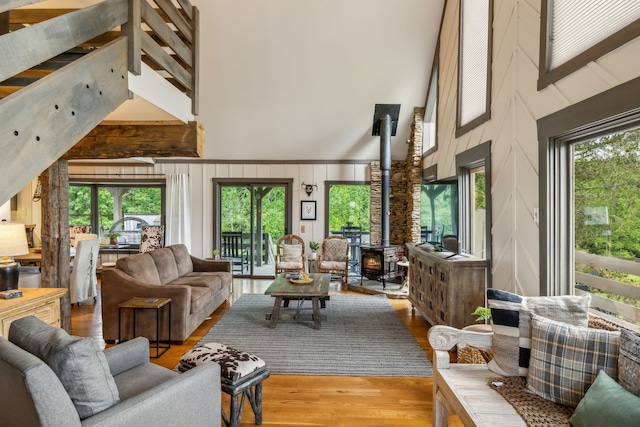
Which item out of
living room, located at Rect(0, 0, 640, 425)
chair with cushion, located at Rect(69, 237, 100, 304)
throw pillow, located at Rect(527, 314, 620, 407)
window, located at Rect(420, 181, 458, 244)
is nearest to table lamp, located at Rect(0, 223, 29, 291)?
living room, located at Rect(0, 0, 640, 425)

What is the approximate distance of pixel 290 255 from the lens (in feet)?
23.4

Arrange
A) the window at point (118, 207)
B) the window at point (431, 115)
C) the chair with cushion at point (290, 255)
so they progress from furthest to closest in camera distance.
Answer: the window at point (118, 207)
the chair with cushion at point (290, 255)
the window at point (431, 115)

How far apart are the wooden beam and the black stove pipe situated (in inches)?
153

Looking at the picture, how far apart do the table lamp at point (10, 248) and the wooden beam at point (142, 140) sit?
1.02 m

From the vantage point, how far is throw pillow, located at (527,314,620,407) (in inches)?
68.3

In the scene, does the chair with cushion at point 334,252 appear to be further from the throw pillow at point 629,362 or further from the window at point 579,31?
the throw pillow at point 629,362

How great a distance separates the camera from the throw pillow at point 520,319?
2066 mm

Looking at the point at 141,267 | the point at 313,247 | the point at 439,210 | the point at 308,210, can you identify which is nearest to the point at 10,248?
the point at 141,267

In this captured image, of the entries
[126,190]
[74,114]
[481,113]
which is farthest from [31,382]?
[126,190]

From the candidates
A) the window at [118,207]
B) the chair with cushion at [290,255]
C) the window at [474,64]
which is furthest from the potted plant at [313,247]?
the window at [474,64]

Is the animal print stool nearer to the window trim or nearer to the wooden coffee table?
the wooden coffee table

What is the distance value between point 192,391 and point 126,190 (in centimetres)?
736

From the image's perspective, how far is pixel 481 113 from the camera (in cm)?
403

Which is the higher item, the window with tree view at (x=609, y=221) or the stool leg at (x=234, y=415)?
the window with tree view at (x=609, y=221)
